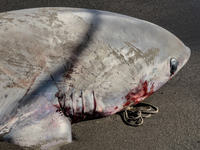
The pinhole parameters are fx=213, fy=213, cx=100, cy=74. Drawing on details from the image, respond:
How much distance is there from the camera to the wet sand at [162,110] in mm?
1979

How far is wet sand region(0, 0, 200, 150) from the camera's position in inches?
77.9

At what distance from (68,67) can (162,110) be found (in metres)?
1.14

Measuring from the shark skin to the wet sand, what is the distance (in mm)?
388

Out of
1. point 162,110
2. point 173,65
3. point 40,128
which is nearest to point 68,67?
point 40,128

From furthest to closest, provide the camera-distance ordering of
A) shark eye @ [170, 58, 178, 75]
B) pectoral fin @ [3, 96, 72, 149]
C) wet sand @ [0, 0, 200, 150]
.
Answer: wet sand @ [0, 0, 200, 150]
shark eye @ [170, 58, 178, 75]
pectoral fin @ [3, 96, 72, 149]

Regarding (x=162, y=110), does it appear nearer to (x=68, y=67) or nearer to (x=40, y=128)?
(x=68, y=67)

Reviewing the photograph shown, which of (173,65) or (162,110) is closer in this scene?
(173,65)

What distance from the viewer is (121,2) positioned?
2.93m

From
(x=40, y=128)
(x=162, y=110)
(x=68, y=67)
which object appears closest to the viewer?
(x=40, y=128)

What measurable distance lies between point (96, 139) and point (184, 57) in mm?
1091

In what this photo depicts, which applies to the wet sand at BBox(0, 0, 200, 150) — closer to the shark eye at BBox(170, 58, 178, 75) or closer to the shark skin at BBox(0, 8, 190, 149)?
the shark skin at BBox(0, 8, 190, 149)

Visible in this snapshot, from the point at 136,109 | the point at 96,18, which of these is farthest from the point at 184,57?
the point at 96,18

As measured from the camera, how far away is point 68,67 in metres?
1.60

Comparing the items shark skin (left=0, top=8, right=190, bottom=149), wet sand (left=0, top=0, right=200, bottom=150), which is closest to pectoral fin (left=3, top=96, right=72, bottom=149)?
shark skin (left=0, top=8, right=190, bottom=149)
